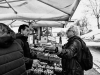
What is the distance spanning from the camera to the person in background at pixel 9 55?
5.02 feet

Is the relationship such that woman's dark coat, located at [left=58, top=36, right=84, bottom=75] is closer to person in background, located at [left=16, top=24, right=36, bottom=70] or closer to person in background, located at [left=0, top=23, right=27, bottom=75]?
person in background, located at [left=16, top=24, right=36, bottom=70]

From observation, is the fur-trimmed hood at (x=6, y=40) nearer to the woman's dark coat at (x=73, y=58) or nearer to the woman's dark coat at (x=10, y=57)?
the woman's dark coat at (x=10, y=57)

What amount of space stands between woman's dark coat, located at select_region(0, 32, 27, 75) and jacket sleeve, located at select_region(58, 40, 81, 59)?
783 mm

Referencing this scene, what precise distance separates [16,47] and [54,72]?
2.54m

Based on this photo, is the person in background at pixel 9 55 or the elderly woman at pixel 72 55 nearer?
the person in background at pixel 9 55

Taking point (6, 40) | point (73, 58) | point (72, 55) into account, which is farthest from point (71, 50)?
point (6, 40)

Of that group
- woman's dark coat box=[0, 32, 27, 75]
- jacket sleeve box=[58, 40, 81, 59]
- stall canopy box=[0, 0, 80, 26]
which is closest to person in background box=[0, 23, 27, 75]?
woman's dark coat box=[0, 32, 27, 75]

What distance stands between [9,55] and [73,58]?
52.3 inches

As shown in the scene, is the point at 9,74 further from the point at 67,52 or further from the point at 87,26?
the point at 87,26

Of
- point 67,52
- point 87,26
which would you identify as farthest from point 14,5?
point 87,26

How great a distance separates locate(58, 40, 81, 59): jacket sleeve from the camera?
2361mm

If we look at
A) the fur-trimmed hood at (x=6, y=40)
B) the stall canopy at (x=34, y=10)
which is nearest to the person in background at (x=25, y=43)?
the stall canopy at (x=34, y=10)

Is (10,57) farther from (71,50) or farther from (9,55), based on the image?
(71,50)

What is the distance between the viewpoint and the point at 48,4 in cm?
338
